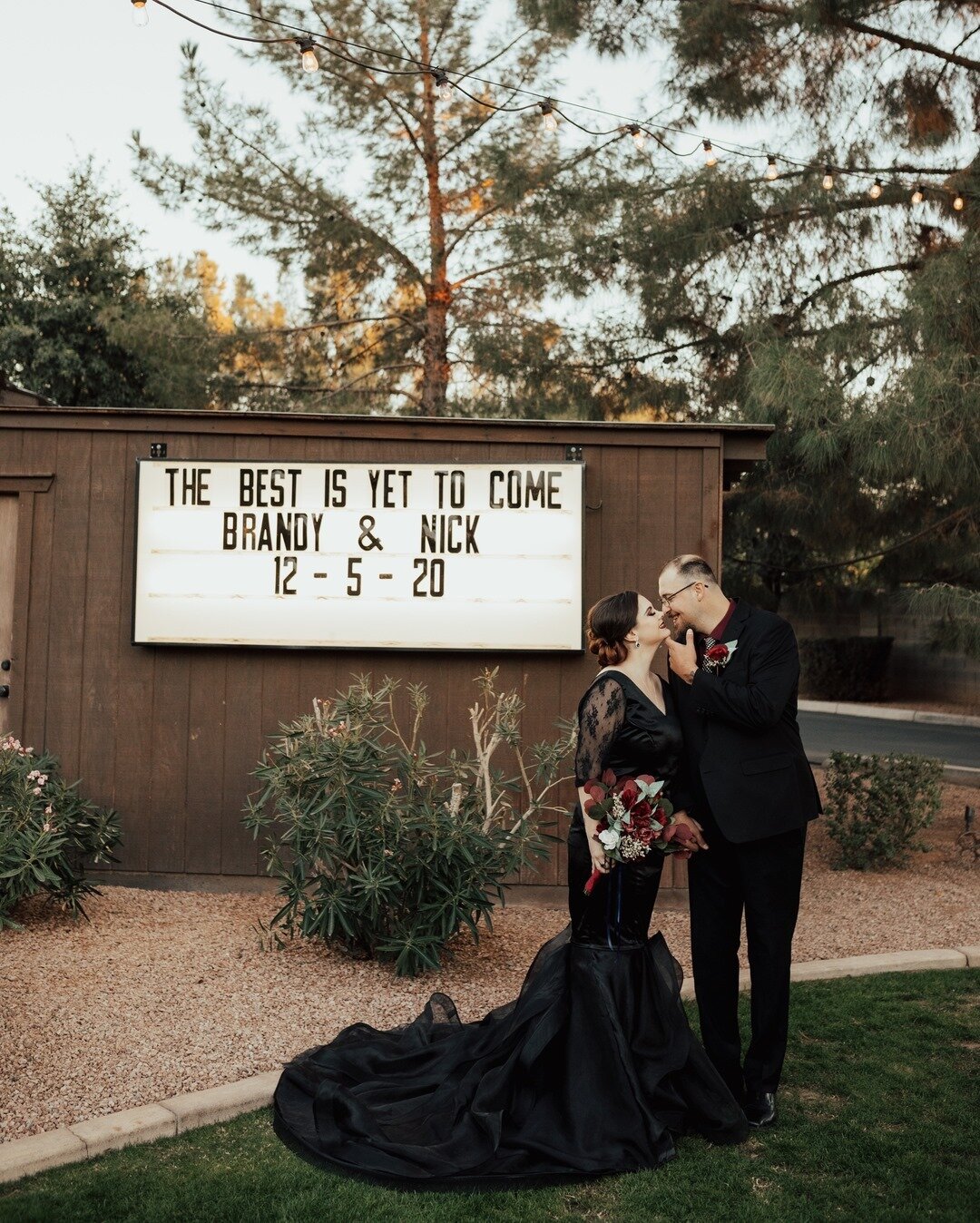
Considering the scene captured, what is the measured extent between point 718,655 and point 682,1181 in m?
1.56

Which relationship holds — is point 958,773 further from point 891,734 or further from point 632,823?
point 632,823

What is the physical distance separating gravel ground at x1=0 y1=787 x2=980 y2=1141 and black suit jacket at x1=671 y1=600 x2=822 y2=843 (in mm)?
1692

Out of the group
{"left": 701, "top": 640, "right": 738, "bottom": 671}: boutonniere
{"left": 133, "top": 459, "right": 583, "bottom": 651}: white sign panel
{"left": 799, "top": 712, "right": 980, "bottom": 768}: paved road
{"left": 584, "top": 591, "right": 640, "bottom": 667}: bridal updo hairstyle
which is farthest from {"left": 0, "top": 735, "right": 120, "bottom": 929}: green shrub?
{"left": 799, "top": 712, "right": 980, "bottom": 768}: paved road

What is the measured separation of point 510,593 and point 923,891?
10.9 feet

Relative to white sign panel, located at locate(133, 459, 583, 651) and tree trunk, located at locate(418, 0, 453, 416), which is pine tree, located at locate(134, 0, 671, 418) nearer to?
tree trunk, located at locate(418, 0, 453, 416)

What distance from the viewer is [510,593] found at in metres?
6.82

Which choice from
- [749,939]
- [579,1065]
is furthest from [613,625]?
[579,1065]

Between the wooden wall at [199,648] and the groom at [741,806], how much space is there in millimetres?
2917

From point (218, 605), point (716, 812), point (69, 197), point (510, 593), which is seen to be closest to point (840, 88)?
point (510, 593)

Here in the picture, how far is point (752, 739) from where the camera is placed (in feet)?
12.6

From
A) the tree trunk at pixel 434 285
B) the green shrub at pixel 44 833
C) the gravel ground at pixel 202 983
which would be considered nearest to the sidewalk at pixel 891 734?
the tree trunk at pixel 434 285

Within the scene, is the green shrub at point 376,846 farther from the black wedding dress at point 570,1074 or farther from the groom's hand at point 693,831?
the groom's hand at point 693,831

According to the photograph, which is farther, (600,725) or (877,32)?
(877,32)

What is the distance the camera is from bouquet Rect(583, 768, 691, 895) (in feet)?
12.1
